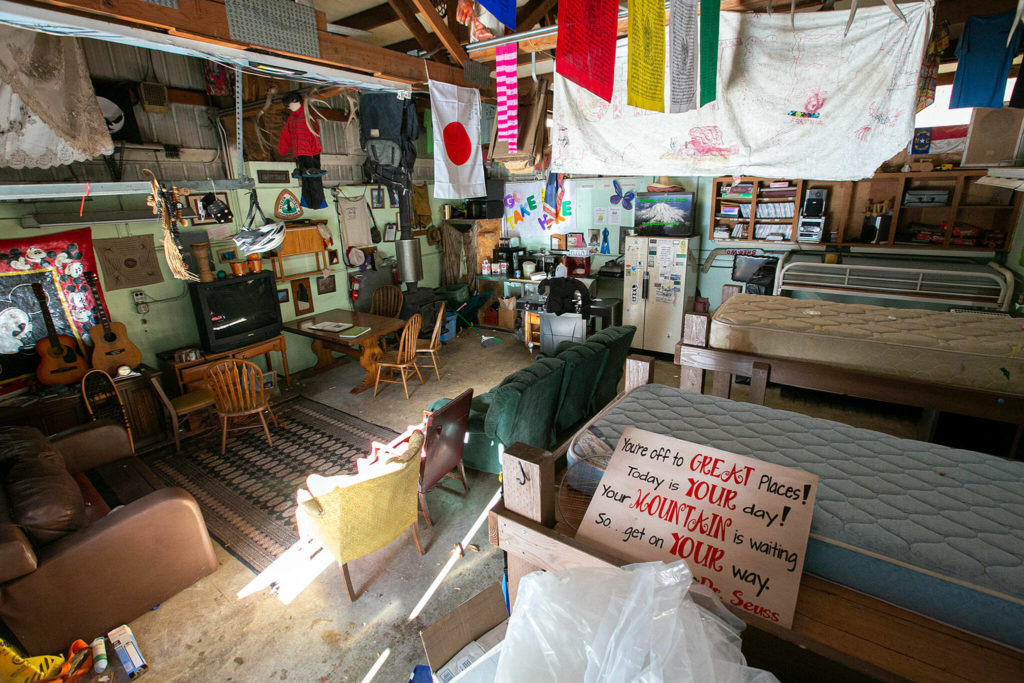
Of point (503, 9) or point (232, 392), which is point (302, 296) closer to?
point (232, 392)

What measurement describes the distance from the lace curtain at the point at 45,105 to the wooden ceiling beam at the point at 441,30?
7.84ft

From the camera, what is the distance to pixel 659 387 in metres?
1.80

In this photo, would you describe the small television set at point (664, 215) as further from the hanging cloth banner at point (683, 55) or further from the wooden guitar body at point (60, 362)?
the wooden guitar body at point (60, 362)

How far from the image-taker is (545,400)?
3.50m

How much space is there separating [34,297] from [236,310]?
60.7 inches

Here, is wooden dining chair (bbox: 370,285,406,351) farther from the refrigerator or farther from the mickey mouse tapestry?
the refrigerator

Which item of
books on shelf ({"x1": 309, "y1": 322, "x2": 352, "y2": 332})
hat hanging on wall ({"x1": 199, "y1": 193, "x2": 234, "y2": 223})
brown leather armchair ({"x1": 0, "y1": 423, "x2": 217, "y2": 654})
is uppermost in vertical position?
hat hanging on wall ({"x1": 199, "y1": 193, "x2": 234, "y2": 223})

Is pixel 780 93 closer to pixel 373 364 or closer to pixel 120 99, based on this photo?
pixel 373 364

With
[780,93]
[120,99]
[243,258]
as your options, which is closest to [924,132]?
[780,93]

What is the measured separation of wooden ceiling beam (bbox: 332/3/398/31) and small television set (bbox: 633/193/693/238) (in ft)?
11.4

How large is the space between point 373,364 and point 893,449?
5.05 metres

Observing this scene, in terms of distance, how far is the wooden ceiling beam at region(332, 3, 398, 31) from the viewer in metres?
4.05

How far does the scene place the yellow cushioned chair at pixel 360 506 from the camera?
7.95ft

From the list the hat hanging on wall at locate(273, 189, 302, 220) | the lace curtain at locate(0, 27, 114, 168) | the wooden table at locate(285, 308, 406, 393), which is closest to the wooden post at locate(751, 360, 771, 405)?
the wooden table at locate(285, 308, 406, 393)
